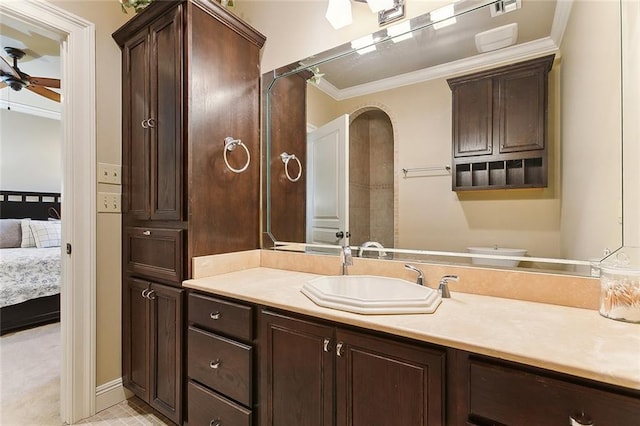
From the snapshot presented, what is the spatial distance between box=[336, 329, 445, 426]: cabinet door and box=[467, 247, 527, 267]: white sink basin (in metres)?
0.57

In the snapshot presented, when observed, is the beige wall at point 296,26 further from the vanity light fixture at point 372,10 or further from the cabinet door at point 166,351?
the cabinet door at point 166,351

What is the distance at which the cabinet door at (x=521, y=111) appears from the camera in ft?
Answer: 3.78

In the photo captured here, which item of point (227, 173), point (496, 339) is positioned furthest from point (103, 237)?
point (496, 339)

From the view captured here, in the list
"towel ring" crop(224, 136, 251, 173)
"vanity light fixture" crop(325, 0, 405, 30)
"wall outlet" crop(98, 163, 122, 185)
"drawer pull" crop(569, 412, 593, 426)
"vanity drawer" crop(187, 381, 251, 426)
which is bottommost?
"vanity drawer" crop(187, 381, 251, 426)

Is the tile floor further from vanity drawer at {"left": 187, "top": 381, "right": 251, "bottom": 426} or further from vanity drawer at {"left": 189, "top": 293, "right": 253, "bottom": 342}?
vanity drawer at {"left": 189, "top": 293, "right": 253, "bottom": 342}

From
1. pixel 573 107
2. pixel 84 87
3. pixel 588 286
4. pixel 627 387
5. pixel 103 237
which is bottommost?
pixel 627 387

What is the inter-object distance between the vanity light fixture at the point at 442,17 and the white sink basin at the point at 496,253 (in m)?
0.97

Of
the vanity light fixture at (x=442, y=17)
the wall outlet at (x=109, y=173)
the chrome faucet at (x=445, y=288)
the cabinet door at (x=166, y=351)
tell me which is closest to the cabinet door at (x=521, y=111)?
the vanity light fixture at (x=442, y=17)

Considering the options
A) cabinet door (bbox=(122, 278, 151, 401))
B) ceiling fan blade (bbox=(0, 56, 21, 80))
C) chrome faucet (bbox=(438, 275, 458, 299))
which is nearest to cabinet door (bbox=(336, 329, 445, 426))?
chrome faucet (bbox=(438, 275, 458, 299))

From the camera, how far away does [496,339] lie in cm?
77

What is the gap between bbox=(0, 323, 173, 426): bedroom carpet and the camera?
66.2 inches

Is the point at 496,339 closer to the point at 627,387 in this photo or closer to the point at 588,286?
the point at 627,387

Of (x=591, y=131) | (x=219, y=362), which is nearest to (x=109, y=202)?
(x=219, y=362)

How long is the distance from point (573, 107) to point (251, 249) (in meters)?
1.62
